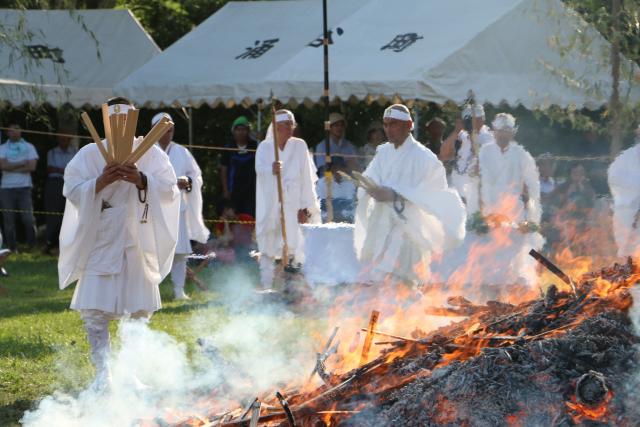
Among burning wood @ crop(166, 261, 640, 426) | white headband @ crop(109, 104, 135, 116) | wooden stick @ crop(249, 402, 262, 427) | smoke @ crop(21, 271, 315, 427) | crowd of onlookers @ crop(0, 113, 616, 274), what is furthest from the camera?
crowd of onlookers @ crop(0, 113, 616, 274)

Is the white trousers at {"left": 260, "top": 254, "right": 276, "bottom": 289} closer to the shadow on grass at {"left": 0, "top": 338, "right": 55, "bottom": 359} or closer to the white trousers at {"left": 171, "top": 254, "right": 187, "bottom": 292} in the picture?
the white trousers at {"left": 171, "top": 254, "right": 187, "bottom": 292}

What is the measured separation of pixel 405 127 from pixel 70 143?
423 inches

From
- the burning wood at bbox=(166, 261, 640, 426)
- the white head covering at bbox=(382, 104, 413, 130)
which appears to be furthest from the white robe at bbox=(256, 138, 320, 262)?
the burning wood at bbox=(166, 261, 640, 426)

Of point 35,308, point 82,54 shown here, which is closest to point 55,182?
point 82,54

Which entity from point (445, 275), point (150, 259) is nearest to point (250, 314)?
point (445, 275)

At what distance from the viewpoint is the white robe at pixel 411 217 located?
10.4m

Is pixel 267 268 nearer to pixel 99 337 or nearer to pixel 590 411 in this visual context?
pixel 99 337

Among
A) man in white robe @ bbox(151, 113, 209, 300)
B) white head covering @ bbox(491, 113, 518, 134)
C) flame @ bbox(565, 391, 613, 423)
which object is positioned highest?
white head covering @ bbox(491, 113, 518, 134)

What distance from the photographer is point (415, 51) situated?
50.4ft

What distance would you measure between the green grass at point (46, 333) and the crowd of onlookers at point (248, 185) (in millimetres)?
1324

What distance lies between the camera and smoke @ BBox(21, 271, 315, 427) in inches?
284

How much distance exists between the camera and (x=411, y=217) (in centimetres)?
1052

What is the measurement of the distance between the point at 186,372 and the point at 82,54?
511 inches

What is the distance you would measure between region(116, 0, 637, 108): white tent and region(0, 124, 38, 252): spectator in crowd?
2061 mm
